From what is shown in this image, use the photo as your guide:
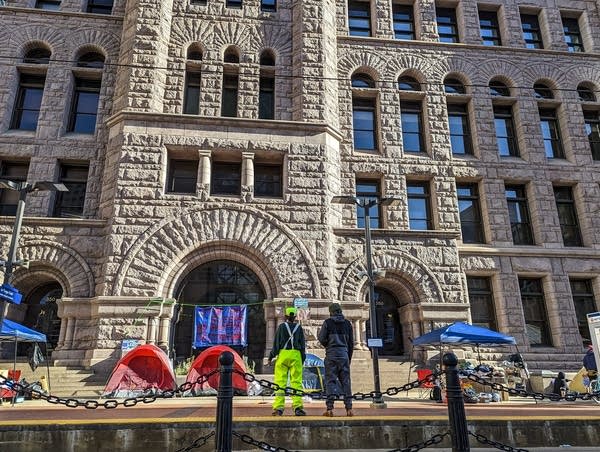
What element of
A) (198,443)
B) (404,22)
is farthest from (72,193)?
(404,22)

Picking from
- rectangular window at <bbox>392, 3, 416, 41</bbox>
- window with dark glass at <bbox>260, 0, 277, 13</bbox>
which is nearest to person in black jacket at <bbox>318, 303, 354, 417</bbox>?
window with dark glass at <bbox>260, 0, 277, 13</bbox>

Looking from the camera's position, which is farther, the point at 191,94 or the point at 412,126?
the point at 412,126

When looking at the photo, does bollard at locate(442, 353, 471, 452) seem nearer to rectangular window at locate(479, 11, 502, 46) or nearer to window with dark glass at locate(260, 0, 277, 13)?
window with dark glass at locate(260, 0, 277, 13)

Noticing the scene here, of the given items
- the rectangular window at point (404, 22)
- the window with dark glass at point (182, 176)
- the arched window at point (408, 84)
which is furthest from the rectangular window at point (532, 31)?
the window with dark glass at point (182, 176)

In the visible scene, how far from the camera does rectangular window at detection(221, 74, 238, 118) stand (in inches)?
727

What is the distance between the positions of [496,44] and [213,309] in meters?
18.9

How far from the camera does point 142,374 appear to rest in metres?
12.1

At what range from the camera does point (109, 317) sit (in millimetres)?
14203

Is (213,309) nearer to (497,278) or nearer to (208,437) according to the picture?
(208,437)

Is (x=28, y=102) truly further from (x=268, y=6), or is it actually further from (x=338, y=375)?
(x=338, y=375)

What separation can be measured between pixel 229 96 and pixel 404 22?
10.0 metres

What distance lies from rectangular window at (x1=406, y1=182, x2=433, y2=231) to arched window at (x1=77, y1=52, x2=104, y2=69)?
1456 cm

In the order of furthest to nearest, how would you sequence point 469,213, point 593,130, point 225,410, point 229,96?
point 593,130
point 469,213
point 229,96
point 225,410

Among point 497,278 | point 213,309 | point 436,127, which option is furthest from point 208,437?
point 436,127
